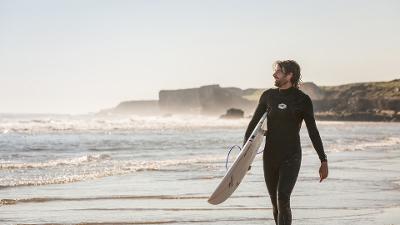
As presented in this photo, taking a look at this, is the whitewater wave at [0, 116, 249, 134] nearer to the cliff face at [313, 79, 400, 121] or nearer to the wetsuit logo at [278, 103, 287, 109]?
the wetsuit logo at [278, 103, 287, 109]

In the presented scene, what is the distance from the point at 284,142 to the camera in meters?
6.18

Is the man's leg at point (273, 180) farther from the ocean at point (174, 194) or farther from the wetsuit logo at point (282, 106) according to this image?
the ocean at point (174, 194)

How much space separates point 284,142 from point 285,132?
94mm

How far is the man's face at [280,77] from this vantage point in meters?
6.18

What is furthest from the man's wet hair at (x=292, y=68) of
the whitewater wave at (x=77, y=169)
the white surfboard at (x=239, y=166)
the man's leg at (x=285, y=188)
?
the whitewater wave at (x=77, y=169)

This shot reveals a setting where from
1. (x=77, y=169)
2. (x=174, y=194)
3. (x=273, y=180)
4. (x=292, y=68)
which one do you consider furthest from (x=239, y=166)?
(x=77, y=169)

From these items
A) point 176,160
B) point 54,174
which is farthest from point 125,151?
point 54,174

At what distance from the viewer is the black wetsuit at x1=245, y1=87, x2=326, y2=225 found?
6.10m

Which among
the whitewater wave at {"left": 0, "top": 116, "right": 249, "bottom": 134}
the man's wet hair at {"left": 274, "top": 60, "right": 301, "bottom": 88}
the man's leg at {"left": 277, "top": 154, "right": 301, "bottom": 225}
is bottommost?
the man's leg at {"left": 277, "top": 154, "right": 301, "bottom": 225}

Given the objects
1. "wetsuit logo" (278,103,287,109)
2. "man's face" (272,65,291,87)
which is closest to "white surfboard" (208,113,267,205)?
"wetsuit logo" (278,103,287,109)

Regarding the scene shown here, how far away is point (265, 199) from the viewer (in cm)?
1059

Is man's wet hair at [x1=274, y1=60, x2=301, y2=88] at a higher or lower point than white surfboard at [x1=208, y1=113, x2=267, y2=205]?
higher

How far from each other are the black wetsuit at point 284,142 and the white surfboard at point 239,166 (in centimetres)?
11

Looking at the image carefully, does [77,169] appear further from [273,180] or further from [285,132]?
[285,132]
